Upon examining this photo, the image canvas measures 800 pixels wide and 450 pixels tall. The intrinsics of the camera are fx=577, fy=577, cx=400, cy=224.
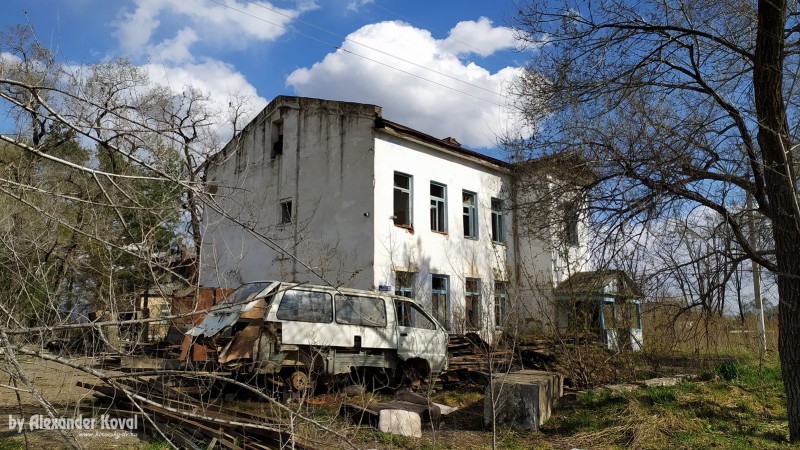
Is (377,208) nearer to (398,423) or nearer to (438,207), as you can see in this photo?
(438,207)

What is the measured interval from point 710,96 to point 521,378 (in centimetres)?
532

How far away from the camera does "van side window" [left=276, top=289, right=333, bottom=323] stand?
10.1 m

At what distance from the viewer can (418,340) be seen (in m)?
12.0

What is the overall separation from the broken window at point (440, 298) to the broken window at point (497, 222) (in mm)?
3707

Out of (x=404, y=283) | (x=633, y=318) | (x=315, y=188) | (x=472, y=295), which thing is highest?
(x=315, y=188)

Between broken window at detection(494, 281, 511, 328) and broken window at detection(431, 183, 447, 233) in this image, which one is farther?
broken window at detection(431, 183, 447, 233)

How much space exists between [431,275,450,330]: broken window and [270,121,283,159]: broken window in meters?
7.38

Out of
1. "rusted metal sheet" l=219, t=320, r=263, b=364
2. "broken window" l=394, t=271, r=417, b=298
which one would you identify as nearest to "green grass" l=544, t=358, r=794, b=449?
"rusted metal sheet" l=219, t=320, r=263, b=364

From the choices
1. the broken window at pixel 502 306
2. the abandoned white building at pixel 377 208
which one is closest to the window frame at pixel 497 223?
the abandoned white building at pixel 377 208

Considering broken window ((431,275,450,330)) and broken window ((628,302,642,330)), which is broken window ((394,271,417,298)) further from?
broken window ((628,302,642,330))

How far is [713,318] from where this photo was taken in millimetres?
8844

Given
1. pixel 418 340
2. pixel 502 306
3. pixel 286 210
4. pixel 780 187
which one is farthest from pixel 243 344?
pixel 286 210

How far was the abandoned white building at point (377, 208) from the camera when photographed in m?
17.9

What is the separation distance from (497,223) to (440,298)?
4.67m
